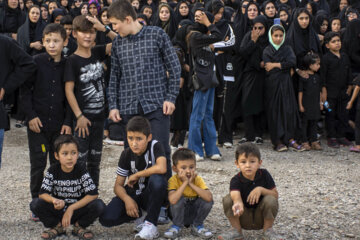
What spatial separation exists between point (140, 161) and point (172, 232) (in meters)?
0.59

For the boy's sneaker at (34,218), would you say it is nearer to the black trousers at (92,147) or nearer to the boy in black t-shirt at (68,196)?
the boy in black t-shirt at (68,196)

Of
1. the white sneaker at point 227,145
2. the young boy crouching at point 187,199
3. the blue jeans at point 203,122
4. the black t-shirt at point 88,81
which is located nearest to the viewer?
the young boy crouching at point 187,199

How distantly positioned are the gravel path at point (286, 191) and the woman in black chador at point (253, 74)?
1.64ft

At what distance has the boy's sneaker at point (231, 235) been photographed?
12.0 ft

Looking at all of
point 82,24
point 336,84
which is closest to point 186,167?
point 82,24

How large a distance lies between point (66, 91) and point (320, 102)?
437 centimetres

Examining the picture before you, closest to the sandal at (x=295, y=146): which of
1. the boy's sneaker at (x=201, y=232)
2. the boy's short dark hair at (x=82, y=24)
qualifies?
the boy's sneaker at (x=201, y=232)

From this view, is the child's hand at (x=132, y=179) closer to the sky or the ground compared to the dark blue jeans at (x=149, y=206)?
closer to the sky

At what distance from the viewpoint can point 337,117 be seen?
24.7 ft

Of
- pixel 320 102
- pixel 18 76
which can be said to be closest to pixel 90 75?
pixel 18 76

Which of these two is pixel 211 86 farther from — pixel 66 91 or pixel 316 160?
pixel 66 91

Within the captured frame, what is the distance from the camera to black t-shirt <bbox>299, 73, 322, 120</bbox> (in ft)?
23.2

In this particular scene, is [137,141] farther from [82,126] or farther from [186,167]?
[82,126]

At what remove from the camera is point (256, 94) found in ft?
23.6
